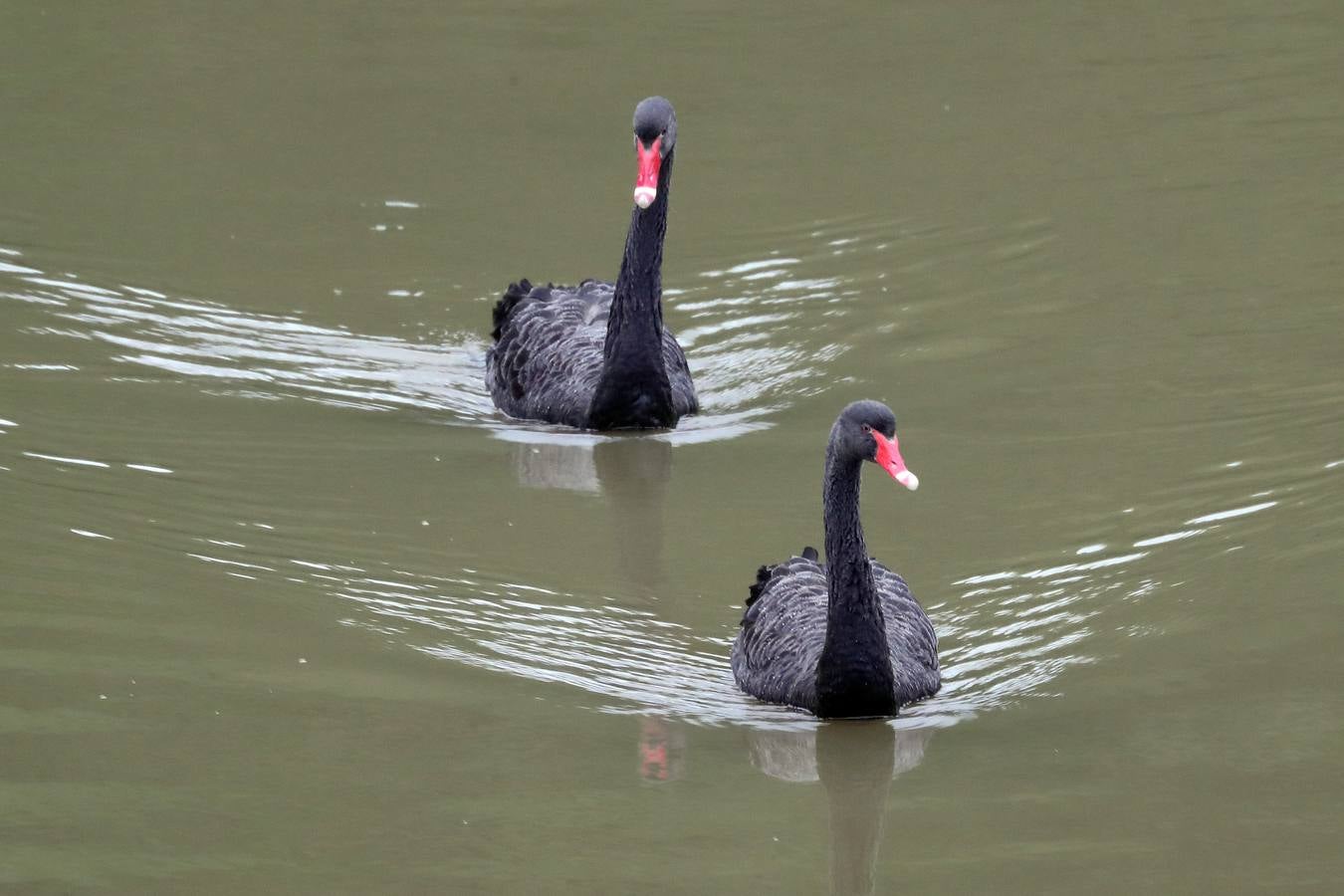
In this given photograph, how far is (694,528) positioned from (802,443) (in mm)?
1362

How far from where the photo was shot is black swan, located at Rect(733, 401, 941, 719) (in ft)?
23.5

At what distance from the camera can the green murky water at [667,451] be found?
21.4 feet

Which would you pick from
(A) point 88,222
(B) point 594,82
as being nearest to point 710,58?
(B) point 594,82

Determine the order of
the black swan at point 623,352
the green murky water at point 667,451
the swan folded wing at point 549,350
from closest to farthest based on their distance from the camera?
the green murky water at point 667,451 → the black swan at point 623,352 → the swan folded wing at point 549,350

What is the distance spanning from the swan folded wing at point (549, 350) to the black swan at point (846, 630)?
3654mm

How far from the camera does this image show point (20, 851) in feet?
19.9

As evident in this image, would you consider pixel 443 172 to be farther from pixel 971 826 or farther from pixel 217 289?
pixel 971 826

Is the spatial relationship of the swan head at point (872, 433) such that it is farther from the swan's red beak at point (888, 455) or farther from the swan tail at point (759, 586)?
the swan tail at point (759, 586)

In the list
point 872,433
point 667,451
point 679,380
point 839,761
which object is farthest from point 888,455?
point 679,380

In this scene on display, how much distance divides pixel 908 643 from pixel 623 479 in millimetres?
3039

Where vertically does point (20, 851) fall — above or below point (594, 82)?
below

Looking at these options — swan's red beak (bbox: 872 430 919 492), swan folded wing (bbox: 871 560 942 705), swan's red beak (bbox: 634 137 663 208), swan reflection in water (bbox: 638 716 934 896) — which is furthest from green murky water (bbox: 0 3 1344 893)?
swan's red beak (bbox: 634 137 663 208)

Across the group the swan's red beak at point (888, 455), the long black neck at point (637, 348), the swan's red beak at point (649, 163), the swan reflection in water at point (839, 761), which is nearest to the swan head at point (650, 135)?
the swan's red beak at point (649, 163)

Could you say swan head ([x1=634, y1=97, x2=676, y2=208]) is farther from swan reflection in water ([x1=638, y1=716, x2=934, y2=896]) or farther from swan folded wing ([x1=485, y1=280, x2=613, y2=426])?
swan reflection in water ([x1=638, y1=716, x2=934, y2=896])
